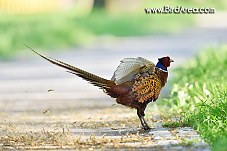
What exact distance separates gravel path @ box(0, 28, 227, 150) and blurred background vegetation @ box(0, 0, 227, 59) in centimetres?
152

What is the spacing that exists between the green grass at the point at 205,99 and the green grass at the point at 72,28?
680 cm

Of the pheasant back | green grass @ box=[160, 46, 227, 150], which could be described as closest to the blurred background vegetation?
green grass @ box=[160, 46, 227, 150]

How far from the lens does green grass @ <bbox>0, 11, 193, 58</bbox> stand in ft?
65.6

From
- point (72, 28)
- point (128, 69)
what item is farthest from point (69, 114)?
point (72, 28)

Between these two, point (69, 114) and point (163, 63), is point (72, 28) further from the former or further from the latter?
point (163, 63)

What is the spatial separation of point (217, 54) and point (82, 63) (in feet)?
12.3

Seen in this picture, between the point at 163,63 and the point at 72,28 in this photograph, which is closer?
the point at 163,63

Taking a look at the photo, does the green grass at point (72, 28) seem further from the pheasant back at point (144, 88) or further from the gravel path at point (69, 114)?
the pheasant back at point (144, 88)

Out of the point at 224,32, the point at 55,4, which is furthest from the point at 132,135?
the point at 55,4

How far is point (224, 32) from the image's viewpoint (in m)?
26.4

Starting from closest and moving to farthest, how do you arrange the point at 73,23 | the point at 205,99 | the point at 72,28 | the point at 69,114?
the point at 205,99 < the point at 69,114 < the point at 72,28 < the point at 73,23

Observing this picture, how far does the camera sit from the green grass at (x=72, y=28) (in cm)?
1998

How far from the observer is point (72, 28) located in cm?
2252

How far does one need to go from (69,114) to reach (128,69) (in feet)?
6.51
